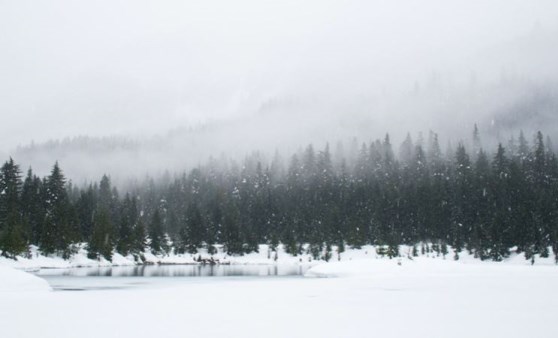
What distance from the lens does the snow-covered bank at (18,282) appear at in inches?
1066

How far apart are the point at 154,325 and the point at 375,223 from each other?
106m

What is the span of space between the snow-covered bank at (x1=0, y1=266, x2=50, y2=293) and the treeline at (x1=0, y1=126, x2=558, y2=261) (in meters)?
44.6

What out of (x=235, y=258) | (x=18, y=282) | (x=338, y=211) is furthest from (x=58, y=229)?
(x=338, y=211)

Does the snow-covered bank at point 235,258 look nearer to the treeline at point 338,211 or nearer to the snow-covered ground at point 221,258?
the snow-covered ground at point 221,258

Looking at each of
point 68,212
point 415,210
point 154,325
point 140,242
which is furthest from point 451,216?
point 154,325

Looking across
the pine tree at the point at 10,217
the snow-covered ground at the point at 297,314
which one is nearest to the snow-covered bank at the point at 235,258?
the pine tree at the point at 10,217

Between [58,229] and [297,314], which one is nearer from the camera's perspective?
[297,314]

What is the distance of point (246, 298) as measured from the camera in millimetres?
24516

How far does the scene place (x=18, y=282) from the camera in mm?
28062

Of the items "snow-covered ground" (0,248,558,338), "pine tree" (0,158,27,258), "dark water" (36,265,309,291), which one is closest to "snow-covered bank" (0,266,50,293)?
"snow-covered ground" (0,248,558,338)

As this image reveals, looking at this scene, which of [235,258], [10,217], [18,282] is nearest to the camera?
[18,282]

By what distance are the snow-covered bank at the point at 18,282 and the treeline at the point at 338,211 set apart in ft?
146

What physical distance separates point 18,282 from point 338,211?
3760 inches

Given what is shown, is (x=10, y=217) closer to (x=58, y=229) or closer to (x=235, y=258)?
(x=58, y=229)
